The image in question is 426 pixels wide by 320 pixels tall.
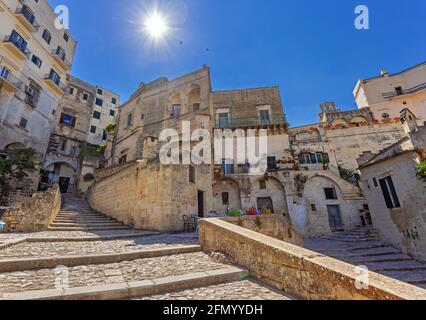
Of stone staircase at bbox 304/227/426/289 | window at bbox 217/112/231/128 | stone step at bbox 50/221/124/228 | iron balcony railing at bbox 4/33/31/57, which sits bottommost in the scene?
stone staircase at bbox 304/227/426/289

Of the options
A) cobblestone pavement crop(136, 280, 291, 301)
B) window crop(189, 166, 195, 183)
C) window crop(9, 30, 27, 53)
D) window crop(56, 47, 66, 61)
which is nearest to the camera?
cobblestone pavement crop(136, 280, 291, 301)

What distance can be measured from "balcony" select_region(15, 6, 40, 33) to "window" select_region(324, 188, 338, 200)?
107 feet

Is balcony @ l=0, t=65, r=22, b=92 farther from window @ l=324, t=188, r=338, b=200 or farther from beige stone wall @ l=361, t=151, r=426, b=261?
window @ l=324, t=188, r=338, b=200

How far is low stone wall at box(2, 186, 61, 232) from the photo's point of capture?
7367 millimetres

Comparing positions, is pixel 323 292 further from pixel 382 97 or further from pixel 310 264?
pixel 382 97

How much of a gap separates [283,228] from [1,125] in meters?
23.9

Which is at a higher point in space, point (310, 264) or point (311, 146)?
point (311, 146)

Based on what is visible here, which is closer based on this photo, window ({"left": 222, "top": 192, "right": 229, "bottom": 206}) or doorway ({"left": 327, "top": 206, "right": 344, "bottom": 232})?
doorway ({"left": 327, "top": 206, "right": 344, "bottom": 232})

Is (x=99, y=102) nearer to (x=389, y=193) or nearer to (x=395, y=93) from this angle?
(x=389, y=193)

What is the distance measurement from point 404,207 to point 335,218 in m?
7.78

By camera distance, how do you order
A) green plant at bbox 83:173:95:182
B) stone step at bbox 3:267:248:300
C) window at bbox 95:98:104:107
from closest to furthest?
stone step at bbox 3:267:248:300, green plant at bbox 83:173:95:182, window at bbox 95:98:104:107

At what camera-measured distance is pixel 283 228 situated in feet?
27.4

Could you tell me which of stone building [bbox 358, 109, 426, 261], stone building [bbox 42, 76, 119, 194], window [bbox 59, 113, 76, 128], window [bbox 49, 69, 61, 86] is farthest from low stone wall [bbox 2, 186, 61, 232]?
window [bbox 59, 113, 76, 128]
